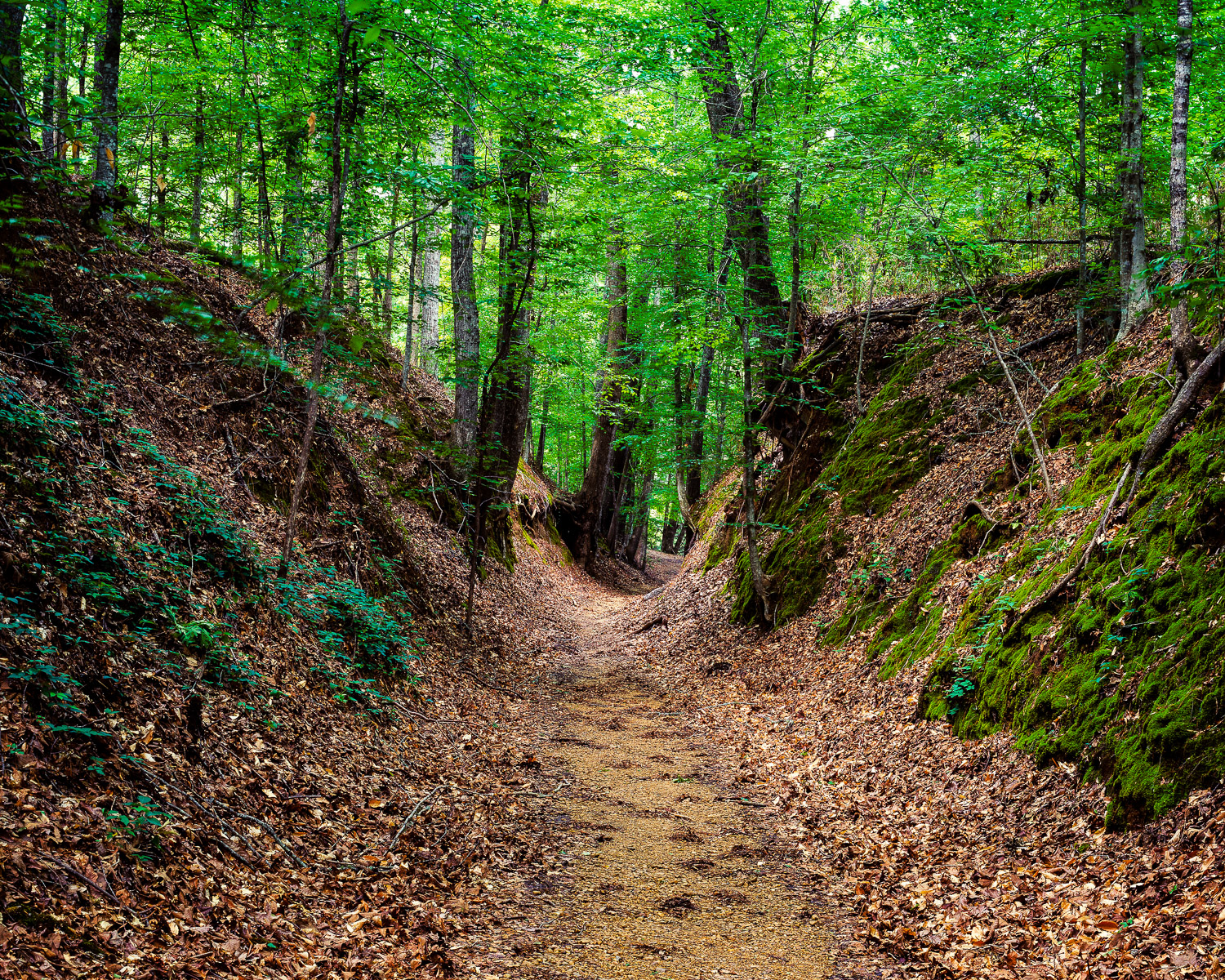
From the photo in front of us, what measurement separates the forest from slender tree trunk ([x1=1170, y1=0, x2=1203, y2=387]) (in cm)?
6

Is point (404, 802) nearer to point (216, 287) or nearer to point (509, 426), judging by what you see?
point (216, 287)

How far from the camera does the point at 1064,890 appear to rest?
4.22 meters

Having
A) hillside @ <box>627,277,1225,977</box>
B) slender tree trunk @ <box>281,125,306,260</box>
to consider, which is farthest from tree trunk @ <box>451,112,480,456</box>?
hillside @ <box>627,277,1225,977</box>

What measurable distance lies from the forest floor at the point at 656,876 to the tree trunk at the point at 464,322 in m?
6.03

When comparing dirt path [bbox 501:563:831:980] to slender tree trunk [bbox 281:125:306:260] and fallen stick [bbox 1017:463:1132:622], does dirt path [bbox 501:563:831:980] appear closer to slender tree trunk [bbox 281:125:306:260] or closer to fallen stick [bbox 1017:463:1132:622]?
fallen stick [bbox 1017:463:1132:622]

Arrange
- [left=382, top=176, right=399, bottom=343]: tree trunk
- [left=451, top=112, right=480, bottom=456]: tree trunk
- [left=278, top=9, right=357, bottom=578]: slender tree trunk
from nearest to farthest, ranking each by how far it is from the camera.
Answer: [left=278, top=9, right=357, bottom=578]: slender tree trunk
[left=382, top=176, right=399, bottom=343]: tree trunk
[left=451, top=112, right=480, bottom=456]: tree trunk

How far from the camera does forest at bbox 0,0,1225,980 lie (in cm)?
415

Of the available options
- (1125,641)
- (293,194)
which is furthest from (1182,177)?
(293,194)

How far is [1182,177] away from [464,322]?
10929mm

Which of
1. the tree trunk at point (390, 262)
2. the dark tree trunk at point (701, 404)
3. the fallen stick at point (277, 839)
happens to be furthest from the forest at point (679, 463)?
the dark tree trunk at point (701, 404)

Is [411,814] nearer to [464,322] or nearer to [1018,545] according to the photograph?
[1018,545]

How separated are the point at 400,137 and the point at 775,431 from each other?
28.7ft

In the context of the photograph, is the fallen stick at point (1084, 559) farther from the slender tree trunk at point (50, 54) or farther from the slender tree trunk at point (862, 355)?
the slender tree trunk at point (50, 54)

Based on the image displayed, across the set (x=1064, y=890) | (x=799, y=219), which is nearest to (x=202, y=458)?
(x=1064, y=890)
